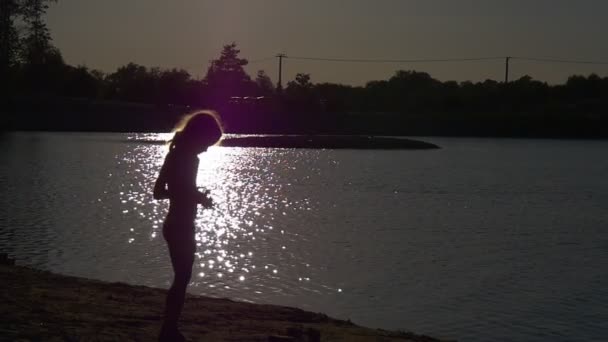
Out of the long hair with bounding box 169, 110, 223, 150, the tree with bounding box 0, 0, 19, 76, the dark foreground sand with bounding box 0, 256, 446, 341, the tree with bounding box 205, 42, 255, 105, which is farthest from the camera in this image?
the tree with bounding box 205, 42, 255, 105

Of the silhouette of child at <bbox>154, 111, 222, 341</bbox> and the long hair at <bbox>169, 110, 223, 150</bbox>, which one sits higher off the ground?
the long hair at <bbox>169, 110, 223, 150</bbox>

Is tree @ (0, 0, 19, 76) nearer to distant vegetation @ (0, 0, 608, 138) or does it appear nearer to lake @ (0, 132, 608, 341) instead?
distant vegetation @ (0, 0, 608, 138)

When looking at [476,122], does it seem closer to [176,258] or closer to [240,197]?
[240,197]

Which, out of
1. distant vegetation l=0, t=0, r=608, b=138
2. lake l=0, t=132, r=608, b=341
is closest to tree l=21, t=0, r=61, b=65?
distant vegetation l=0, t=0, r=608, b=138

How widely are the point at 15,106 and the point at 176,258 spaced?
111492 millimetres

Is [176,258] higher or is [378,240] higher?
[176,258]

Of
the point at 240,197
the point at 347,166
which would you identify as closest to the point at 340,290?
the point at 240,197

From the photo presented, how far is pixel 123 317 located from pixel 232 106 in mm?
115846

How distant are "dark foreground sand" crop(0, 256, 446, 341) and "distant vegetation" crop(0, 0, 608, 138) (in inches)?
3792

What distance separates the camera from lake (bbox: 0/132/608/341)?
1605cm

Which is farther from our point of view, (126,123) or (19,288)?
(126,123)

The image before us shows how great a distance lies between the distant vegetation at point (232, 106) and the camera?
113938 millimetres

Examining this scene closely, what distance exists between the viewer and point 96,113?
128 m

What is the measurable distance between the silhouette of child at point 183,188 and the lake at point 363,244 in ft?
20.4
